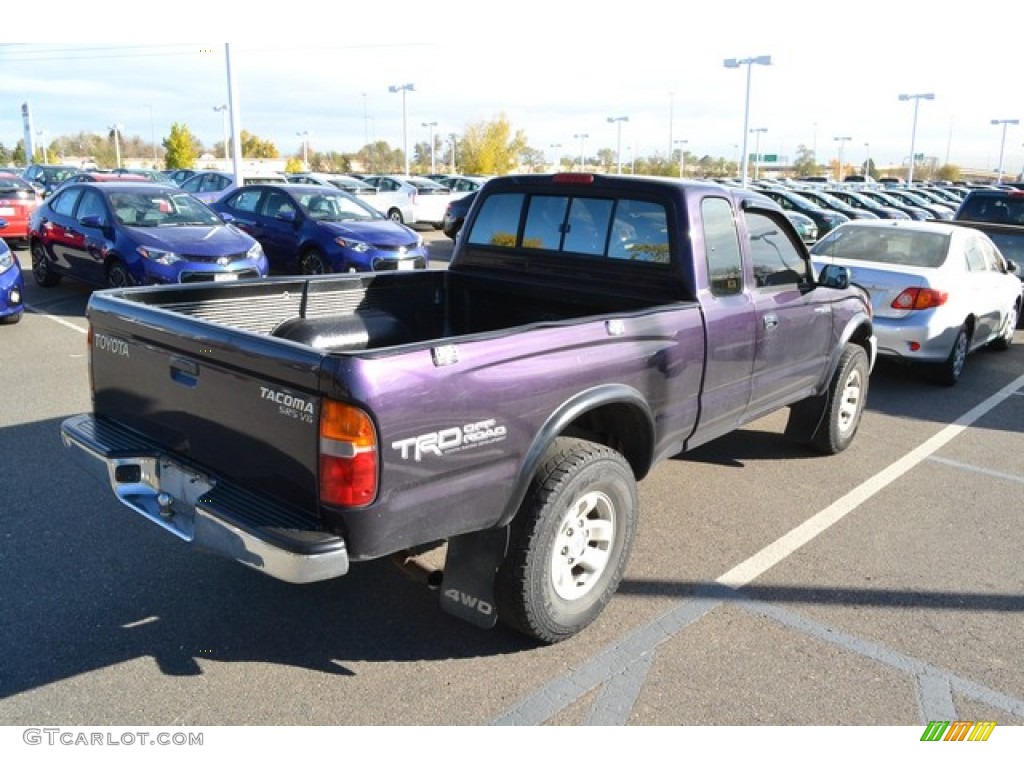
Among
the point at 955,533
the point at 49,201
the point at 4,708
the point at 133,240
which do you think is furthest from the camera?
the point at 49,201

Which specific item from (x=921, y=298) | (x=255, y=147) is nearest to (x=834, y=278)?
(x=921, y=298)

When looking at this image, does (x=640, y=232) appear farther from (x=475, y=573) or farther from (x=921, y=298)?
(x=921, y=298)

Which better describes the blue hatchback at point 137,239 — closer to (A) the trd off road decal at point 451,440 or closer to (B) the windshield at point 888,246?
(B) the windshield at point 888,246

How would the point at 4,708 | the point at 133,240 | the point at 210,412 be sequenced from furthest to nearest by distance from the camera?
the point at 133,240 < the point at 210,412 < the point at 4,708

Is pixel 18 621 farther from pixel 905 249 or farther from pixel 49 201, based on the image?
pixel 49 201

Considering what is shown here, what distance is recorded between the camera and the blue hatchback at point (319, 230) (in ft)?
40.5

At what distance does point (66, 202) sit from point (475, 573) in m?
10.7

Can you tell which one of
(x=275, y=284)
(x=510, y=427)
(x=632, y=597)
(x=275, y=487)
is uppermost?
(x=275, y=284)

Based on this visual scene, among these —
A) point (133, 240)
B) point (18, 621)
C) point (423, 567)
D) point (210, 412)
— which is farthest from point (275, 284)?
point (133, 240)

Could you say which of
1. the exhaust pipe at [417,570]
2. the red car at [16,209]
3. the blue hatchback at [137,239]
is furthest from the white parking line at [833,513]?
the red car at [16,209]

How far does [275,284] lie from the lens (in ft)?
14.9

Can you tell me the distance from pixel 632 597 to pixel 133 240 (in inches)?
334

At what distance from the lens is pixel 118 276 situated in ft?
33.7

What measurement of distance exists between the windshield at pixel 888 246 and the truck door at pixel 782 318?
3622mm
